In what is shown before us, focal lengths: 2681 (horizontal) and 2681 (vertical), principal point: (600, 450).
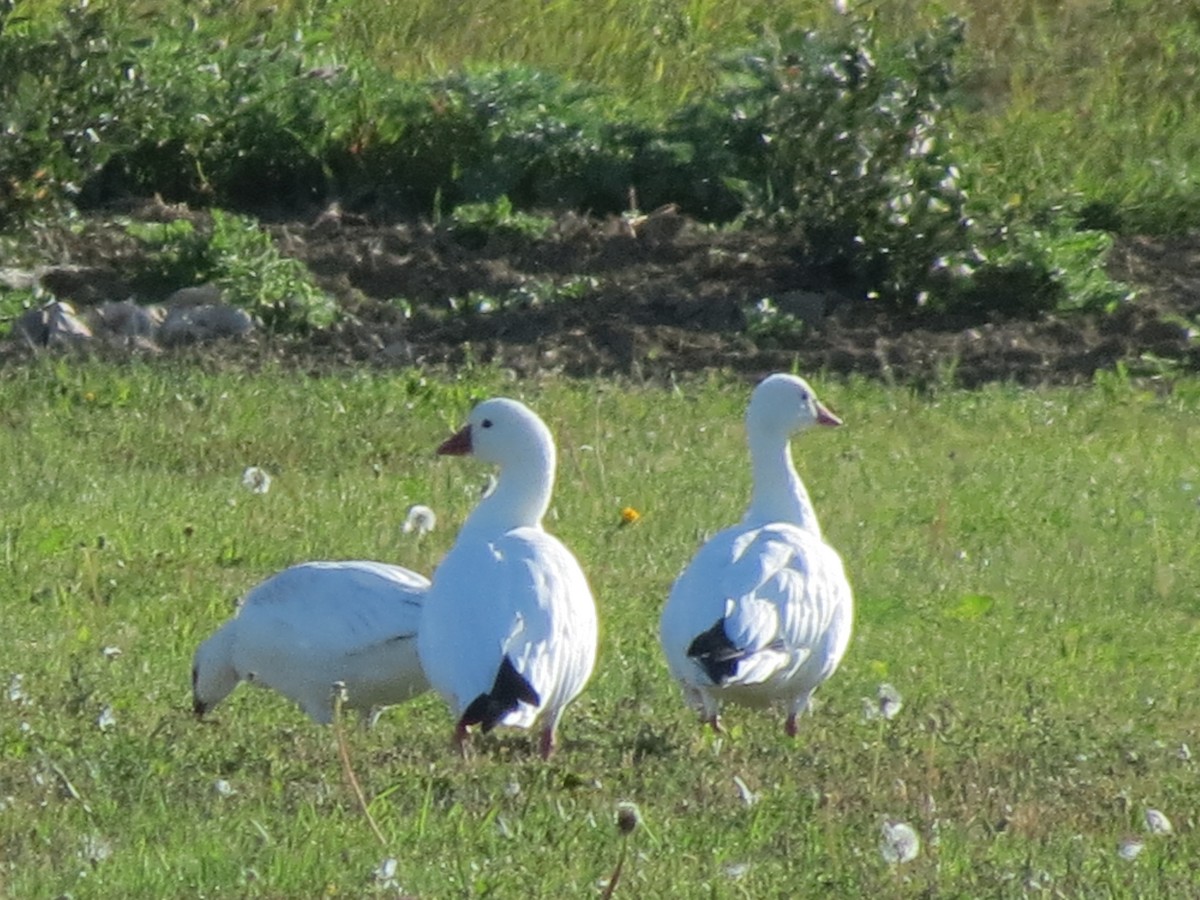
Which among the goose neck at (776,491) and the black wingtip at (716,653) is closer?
the black wingtip at (716,653)

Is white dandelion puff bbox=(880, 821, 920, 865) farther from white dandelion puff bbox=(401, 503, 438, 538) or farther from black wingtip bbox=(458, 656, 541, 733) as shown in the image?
white dandelion puff bbox=(401, 503, 438, 538)

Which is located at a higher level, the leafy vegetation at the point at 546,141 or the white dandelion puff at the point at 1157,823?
the white dandelion puff at the point at 1157,823

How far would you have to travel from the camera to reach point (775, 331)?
39.1ft

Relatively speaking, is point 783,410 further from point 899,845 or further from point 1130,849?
point 899,845

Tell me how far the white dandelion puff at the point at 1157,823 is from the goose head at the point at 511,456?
189cm

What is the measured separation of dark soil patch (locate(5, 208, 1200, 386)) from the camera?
11.5m

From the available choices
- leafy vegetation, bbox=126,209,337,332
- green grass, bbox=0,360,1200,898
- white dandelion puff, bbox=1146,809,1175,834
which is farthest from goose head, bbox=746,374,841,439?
leafy vegetation, bbox=126,209,337,332

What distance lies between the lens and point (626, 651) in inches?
279

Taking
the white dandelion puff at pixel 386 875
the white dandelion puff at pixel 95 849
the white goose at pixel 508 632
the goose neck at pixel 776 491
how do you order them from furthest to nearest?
the goose neck at pixel 776 491, the white goose at pixel 508 632, the white dandelion puff at pixel 95 849, the white dandelion puff at pixel 386 875

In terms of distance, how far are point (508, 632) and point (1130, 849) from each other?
4.89ft

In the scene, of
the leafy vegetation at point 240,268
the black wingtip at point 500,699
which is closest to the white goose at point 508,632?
the black wingtip at point 500,699

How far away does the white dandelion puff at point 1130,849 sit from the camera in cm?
461

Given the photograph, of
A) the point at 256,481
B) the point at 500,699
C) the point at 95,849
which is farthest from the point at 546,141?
the point at 95,849

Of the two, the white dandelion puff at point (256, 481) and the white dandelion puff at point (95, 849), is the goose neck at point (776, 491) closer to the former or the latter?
the white dandelion puff at point (256, 481)
